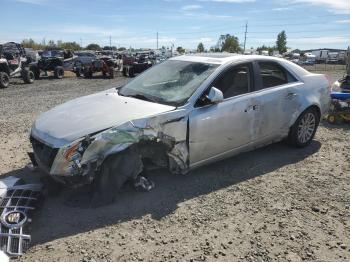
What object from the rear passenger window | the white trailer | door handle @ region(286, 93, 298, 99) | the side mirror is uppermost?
the rear passenger window

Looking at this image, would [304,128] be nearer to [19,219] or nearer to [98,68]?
[19,219]

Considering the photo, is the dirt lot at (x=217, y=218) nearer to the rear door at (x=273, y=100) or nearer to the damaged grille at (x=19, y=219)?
the damaged grille at (x=19, y=219)

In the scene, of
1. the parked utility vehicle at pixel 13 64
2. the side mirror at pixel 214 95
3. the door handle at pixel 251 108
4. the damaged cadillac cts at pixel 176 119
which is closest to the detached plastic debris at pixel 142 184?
the damaged cadillac cts at pixel 176 119

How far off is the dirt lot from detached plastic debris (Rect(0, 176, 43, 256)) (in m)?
0.11

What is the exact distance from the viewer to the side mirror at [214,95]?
4.51m

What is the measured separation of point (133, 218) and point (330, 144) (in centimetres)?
433

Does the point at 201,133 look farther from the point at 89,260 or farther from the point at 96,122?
the point at 89,260

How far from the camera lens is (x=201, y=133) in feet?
14.9

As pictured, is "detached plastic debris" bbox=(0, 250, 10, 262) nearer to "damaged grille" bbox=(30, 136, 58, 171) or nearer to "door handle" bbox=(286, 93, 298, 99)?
"damaged grille" bbox=(30, 136, 58, 171)

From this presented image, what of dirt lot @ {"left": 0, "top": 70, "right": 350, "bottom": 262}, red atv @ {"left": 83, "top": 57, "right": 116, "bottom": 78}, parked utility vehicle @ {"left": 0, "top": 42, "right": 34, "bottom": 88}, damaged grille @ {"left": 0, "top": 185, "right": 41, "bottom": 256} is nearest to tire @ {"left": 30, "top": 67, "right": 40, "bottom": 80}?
parked utility vehicle @ {"left": 0, "top": 42, "right": 34, "bottom": 88}

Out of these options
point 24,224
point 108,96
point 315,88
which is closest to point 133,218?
point 24,224

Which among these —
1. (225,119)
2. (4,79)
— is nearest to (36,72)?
(4,79)

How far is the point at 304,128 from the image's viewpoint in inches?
243

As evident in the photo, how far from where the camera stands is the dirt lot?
3.37m
